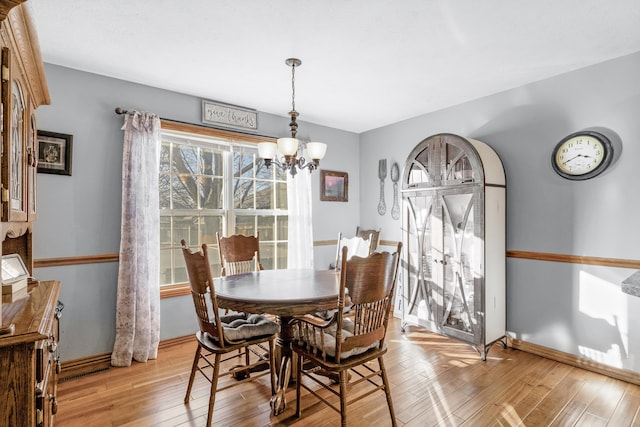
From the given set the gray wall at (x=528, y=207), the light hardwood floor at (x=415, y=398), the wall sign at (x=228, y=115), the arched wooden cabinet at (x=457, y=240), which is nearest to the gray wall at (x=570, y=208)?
the gray wall at (x=528, y=207)

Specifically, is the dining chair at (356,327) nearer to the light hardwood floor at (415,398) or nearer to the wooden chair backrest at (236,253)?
the light hardwood floor at (415,398)

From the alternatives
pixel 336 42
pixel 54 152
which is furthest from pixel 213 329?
pixel 336 42

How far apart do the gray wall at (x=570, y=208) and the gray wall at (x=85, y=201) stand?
3.46 metres

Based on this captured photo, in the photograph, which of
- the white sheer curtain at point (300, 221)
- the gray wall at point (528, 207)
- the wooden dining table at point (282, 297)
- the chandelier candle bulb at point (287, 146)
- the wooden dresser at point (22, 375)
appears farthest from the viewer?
the white sheer curtain at point (300, 221)

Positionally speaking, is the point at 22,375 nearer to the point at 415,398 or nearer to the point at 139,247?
the point at 139,247

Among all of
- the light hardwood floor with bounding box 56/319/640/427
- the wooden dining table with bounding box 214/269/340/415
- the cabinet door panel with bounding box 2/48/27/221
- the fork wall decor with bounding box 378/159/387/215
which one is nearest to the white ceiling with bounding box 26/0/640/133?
the cabinet door panel with bounding box 2/48/27/221

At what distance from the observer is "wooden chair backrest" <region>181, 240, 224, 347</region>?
1935 mm

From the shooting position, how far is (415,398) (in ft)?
7.54

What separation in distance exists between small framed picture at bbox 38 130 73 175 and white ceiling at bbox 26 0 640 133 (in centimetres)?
60

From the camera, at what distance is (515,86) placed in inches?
123

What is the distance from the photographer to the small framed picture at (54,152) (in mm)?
2578

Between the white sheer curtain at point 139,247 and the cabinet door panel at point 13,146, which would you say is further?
the white sheer curtain at point 139,247

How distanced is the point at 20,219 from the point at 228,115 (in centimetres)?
227

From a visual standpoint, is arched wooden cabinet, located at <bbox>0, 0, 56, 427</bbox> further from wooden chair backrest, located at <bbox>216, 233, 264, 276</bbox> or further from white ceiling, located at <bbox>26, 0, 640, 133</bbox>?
wooden chair backrest, located at <bbox>216, 233, 264, 276</bbox>
